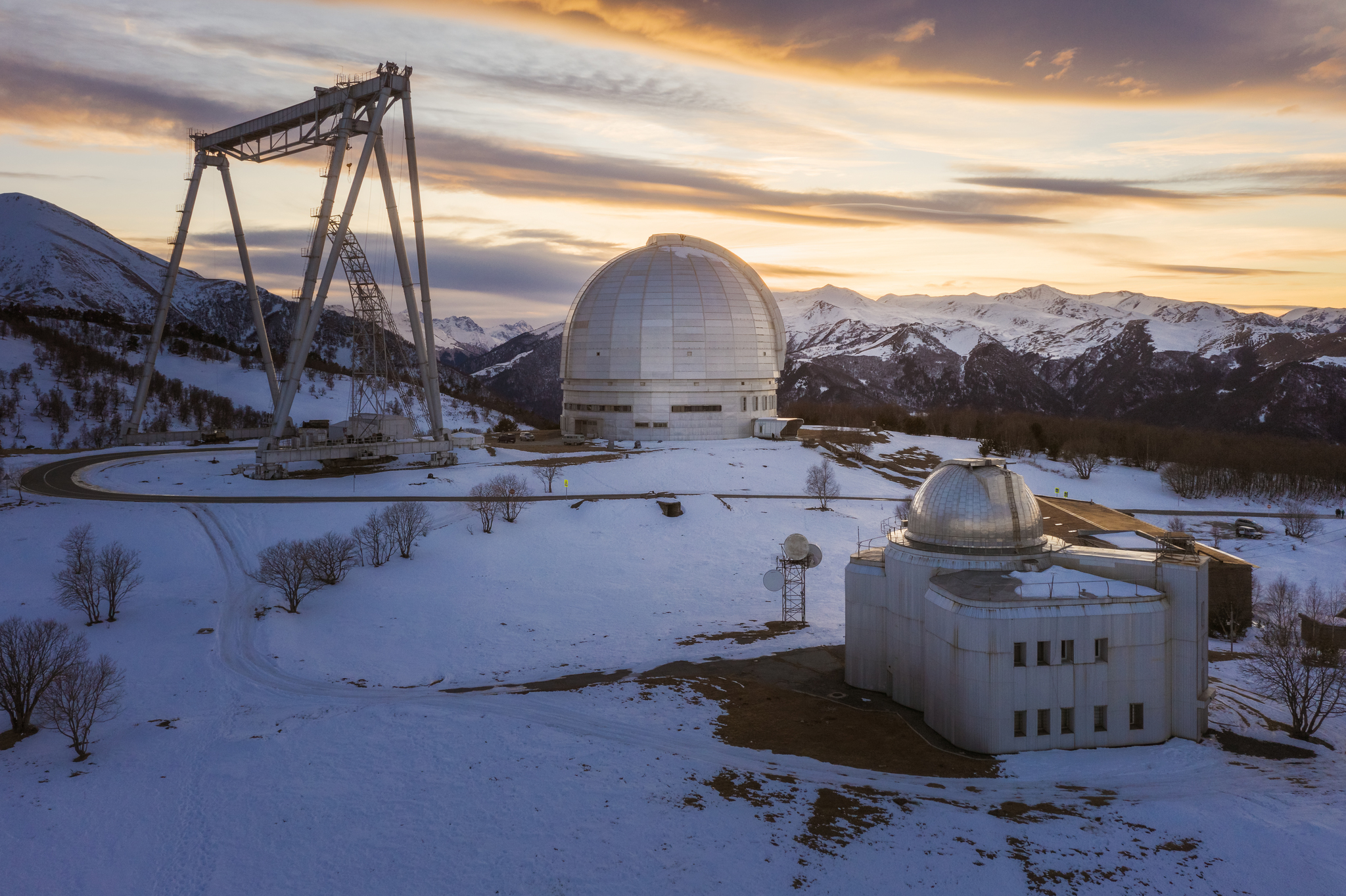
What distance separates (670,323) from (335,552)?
157 feet

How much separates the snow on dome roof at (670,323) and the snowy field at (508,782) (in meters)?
42.2

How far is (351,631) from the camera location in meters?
35.1

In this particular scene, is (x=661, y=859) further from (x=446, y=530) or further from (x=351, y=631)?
(x=446, y=530)

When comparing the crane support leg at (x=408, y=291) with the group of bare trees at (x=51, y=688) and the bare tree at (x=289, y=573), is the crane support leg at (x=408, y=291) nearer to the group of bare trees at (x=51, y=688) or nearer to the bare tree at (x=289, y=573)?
the bare tree at (x=289, y=573)

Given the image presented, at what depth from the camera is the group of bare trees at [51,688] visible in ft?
78.9

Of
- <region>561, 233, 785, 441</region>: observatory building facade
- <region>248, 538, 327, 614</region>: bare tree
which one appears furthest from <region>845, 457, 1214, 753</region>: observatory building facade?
<region>561, 233, 785, 441</region>: observatory building facade

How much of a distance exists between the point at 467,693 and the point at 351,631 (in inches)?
354

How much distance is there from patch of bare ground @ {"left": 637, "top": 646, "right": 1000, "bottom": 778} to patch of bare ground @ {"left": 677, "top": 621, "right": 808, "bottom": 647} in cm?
215

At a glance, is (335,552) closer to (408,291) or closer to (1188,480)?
(408,291)

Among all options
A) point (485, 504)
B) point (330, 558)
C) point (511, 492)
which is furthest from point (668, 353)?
point (330, 558)

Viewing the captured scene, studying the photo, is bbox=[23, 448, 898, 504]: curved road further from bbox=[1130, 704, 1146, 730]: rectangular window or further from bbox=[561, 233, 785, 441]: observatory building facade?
bbox=[1130, 704, 1146, 730]: rectangular window

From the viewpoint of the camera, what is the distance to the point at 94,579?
3441 centimetres

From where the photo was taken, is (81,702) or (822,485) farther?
(822,485)

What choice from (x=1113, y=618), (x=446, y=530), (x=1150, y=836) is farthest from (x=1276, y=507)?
(x=446, y=530)
